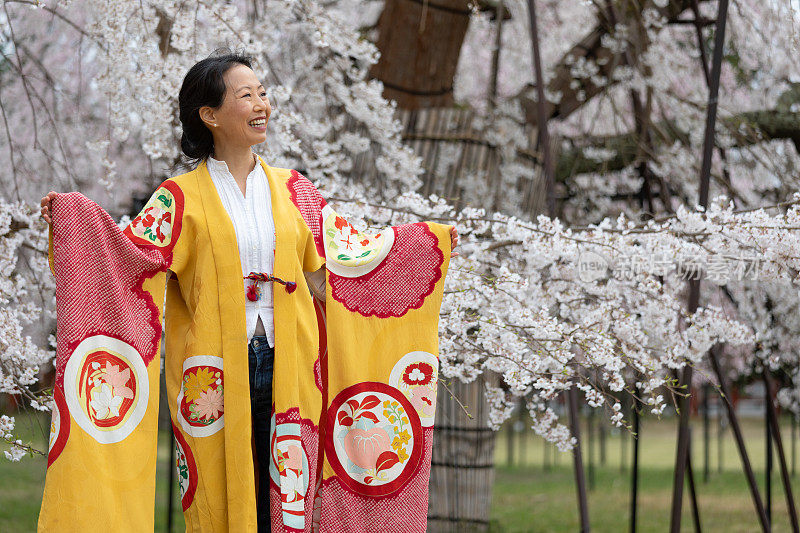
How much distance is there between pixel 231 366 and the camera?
1872mm

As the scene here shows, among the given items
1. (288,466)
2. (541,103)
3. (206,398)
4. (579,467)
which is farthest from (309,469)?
(541,103)

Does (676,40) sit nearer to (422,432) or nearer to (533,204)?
(533,204)

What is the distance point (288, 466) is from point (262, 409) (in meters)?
A: 0.14

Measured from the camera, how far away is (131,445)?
6.01 ft

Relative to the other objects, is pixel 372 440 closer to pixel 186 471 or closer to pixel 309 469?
pixel 309 469

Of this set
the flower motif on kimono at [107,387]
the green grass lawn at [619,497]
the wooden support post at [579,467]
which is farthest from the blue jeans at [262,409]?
the green grass lawn at [619,497]

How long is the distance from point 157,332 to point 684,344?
2.04m

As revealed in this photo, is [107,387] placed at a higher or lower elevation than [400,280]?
lower

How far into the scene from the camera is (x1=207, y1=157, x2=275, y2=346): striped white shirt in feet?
6.36

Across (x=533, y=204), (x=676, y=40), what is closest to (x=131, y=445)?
(x=533, y=204)

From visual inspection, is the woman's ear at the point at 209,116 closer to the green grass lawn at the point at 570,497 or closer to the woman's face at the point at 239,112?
the woman's face at the point at 239,112

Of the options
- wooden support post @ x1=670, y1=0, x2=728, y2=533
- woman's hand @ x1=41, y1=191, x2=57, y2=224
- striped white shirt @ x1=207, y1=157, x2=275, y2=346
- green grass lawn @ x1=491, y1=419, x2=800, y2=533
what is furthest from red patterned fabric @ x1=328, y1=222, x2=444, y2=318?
green grass lawn @ x1=491, y1=419, x2=800, y2=533

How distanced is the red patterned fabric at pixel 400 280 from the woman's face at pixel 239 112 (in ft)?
1.40

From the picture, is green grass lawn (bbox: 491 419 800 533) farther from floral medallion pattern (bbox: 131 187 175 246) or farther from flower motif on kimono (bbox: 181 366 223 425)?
floral medallion pattern (bbox: 131 187 175 246)
